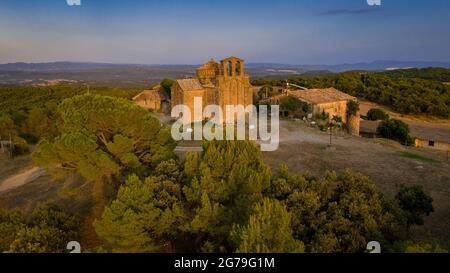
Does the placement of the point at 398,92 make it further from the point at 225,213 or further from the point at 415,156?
the point at 225,213

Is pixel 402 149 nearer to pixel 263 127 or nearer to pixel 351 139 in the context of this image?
pixel 351 139

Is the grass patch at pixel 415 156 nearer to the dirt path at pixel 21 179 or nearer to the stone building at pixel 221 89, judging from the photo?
the stone building at pixel 221 89

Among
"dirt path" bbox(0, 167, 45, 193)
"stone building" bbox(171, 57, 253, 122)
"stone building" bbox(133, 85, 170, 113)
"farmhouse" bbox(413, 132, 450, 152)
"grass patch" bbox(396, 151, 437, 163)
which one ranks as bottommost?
"dirt path" bbox(0, 167, 45, 193)

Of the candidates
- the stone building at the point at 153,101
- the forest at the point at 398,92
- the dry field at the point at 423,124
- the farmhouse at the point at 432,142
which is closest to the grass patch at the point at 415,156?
the farmhouse at the point at 432,142

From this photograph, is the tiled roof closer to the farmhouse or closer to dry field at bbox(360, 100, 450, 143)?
the farmhouse

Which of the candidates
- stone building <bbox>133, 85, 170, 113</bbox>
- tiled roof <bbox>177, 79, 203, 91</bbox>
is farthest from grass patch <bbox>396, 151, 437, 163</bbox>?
stone building <bbox>133, 85, 170, 113</bbox>
